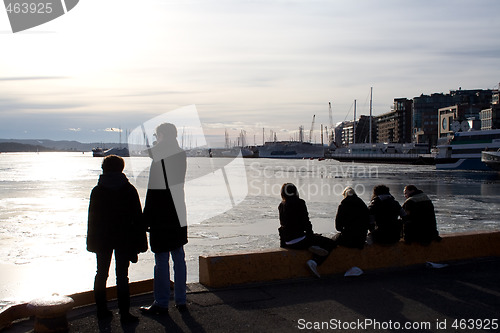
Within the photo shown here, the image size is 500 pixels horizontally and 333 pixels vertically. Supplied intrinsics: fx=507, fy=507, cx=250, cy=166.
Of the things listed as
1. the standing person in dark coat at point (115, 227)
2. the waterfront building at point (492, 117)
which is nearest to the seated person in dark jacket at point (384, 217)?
the standing person in dark coat at point (115, 227)

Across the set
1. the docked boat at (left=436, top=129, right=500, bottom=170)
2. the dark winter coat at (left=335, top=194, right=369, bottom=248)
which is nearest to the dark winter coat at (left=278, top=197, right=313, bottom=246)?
the dark winter coat at (left=335, top=194, right=369, bottom=248)

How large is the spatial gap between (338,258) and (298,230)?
87 centimetres

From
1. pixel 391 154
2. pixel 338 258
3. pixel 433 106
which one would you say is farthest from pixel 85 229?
pixel 433 106

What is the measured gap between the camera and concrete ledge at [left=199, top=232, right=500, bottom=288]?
649 centimetres

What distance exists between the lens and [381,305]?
5.69 meters

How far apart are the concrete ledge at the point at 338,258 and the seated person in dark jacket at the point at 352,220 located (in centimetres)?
14

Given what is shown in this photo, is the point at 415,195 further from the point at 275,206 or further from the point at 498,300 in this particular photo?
the point at 275,206

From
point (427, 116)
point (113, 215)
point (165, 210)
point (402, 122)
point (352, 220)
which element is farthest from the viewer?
point (402, 122)

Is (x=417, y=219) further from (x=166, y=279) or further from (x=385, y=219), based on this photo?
(x=166, y=279)

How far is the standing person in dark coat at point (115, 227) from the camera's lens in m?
5.09

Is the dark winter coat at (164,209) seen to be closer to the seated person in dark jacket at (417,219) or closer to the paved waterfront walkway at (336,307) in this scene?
the paved waterfront walkway at (336,307)

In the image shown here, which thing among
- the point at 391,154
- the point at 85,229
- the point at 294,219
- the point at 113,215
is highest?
the point at 113,215

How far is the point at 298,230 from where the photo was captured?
675 centimetres

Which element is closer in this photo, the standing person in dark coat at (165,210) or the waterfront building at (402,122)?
the standing person in dark coat at (165,210)
